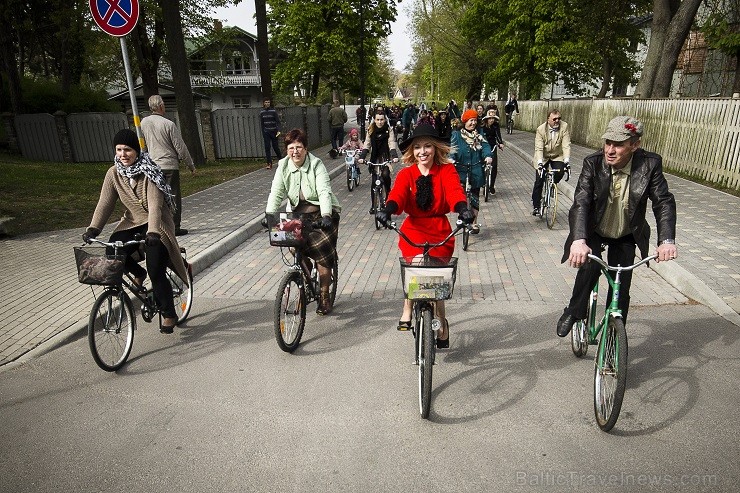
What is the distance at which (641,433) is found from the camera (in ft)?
10.8

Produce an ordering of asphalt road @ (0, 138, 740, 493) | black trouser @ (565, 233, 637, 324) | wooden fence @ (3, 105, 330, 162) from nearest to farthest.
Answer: asphalt road @ (0, 138, 740, 493) < black trouser @ (565, 233, 637, 324) < wooden fence @ (3, 105, 330, 162)

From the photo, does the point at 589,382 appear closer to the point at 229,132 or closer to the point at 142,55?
the point at 229,132

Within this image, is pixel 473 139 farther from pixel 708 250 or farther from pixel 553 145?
pixel 708 250

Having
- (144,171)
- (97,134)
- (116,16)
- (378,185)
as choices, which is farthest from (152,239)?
(97,134)

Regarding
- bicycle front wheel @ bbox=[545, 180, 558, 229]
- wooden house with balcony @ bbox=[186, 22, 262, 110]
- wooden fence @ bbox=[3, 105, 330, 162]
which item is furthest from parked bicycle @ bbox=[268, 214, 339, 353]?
wooden house with balcony @ bbox=[186, 22, 262, 110]

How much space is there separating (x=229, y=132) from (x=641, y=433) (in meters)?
18.1

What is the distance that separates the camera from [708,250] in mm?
6656

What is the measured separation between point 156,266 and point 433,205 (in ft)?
8.35

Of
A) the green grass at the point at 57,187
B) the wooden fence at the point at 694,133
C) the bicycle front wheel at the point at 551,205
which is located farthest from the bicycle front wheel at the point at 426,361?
the wooden fence at the point at 694,133

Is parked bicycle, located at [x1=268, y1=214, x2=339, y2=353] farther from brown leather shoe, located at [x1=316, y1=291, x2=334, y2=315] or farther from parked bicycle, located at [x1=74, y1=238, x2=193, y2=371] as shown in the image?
parked bicycle, located at [x1=74, y1=238, x2=193, y2=371]

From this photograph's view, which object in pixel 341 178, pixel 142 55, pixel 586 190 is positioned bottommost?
pixel 341 178

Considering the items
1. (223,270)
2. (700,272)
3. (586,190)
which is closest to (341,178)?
(223,270)

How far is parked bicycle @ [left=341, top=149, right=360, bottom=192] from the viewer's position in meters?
12.3

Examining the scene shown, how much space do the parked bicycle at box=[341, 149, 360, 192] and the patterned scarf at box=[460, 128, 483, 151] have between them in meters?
3.86
